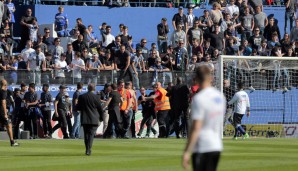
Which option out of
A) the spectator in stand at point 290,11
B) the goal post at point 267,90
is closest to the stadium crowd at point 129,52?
the goal post at point 267,90

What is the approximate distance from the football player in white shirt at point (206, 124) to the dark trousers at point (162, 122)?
24.2 meters

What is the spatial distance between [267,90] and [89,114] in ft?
47.9

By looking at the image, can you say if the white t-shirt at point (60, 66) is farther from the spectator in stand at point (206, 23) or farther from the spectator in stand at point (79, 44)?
the spectator in stand at point (206, 23)

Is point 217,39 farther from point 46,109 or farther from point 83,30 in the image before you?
point 46,109

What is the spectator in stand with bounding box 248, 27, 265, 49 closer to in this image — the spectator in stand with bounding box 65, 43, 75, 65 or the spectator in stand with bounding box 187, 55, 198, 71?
the spectator in stand with bounding box 187, 55, 198, 71

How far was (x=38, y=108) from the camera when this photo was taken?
34781mm

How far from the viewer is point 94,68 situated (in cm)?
3659

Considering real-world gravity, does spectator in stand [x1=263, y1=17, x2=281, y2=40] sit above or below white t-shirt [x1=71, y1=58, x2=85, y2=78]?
above

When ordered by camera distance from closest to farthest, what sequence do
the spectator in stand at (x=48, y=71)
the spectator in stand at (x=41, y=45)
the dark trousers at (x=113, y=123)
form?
the dark trousers at (x=113, y=123), the spectator in stand at (x=48, y=71), the spectator in stand at (x=41, y=45)

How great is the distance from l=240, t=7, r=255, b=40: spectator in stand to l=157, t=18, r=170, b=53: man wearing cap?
3596 millimetres

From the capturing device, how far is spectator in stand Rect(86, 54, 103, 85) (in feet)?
119

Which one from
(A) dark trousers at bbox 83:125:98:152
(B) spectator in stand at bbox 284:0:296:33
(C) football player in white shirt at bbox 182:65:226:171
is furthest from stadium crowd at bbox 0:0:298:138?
(C) football player in white shirt at bbox 182:65:226:171

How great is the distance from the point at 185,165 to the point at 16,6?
104 feet

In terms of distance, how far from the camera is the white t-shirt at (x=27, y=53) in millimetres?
36031
